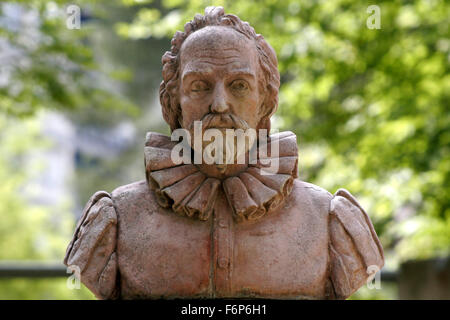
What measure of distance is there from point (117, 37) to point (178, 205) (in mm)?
8940

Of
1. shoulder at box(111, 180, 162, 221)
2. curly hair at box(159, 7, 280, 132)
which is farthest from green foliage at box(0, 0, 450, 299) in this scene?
shoulder at box(111, 180, 162, 221)

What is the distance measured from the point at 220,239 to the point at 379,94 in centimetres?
434

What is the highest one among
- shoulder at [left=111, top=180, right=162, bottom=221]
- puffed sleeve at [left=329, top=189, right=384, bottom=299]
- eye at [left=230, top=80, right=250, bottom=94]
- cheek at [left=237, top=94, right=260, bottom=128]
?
eye at [left=230, top=80, right=250, bottom=94]

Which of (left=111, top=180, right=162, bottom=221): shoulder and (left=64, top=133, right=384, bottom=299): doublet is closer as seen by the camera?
(left=64, top=133, right=384, bottom=299): doublet

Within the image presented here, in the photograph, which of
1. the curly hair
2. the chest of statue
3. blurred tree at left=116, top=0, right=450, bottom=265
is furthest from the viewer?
blurred tree at left=116, top=0, right=450, bottom=265

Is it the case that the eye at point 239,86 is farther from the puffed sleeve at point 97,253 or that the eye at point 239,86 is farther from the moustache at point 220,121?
the puffed sleeve at point 97,253

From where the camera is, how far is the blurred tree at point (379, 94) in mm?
6156

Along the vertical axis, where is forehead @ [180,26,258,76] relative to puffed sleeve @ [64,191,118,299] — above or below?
above

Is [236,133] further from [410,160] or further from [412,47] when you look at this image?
[412,47]

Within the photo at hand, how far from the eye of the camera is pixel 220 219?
290 centimetres

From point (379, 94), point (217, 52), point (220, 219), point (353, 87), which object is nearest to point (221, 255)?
point (220, 219)

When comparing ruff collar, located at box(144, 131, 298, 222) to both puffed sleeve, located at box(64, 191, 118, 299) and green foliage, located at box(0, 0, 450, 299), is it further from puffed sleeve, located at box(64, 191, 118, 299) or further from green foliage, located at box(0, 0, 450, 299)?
green foliage, located at box(0, 0, 450, 299)

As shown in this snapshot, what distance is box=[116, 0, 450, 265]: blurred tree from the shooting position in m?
6.16
